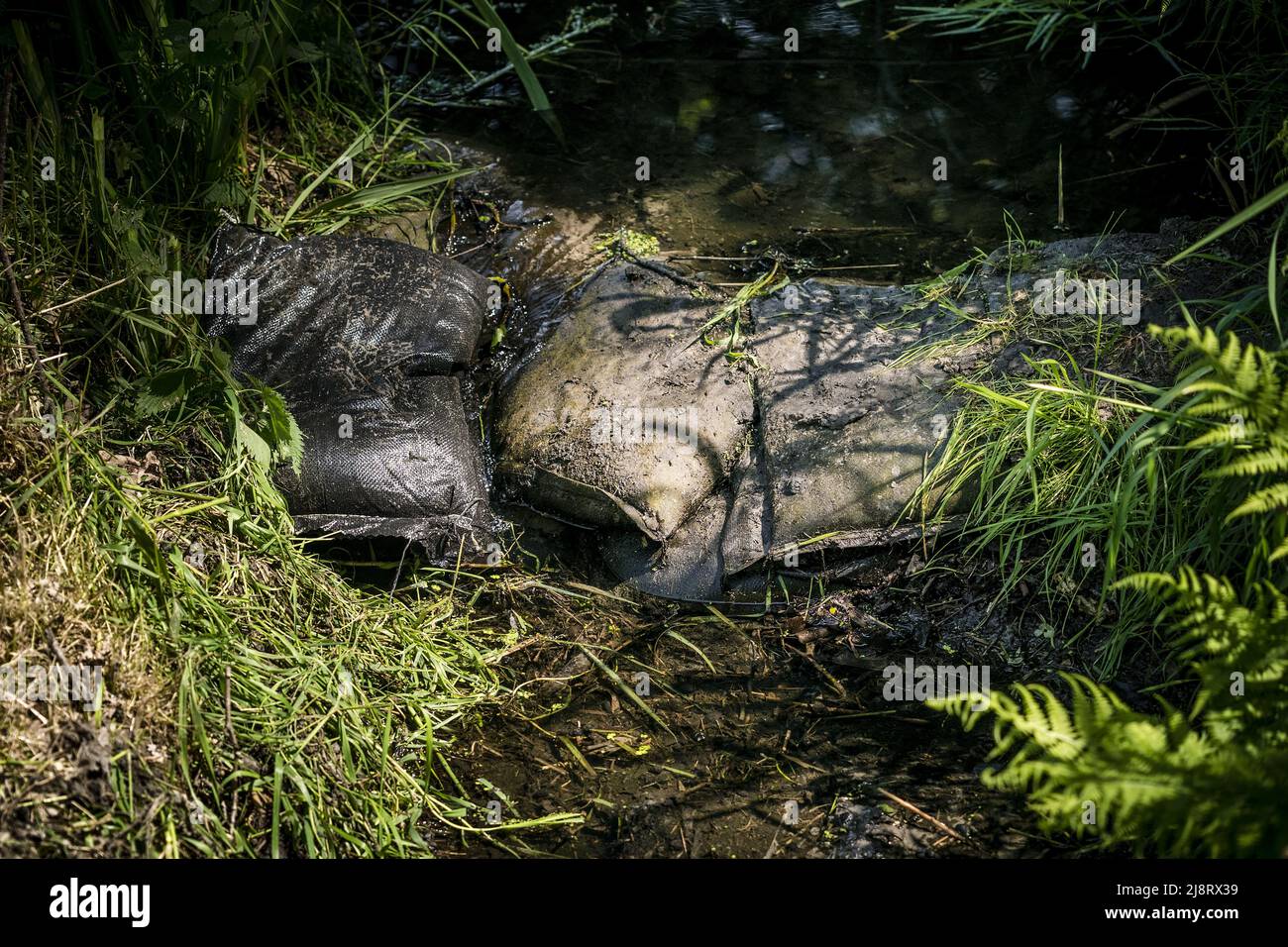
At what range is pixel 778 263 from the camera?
362 centimetres

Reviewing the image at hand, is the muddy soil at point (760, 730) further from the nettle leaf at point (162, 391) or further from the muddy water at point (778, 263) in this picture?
the nettle leaf at point (162, 391)

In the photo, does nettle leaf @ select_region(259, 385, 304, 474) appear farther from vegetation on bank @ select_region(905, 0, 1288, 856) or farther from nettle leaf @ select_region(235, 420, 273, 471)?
vegetation on bank @ select_region(905, 0, 1288, 856)

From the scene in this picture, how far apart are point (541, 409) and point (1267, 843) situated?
7.25 feet

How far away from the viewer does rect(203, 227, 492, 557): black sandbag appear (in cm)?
294

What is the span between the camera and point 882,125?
14.0 feet

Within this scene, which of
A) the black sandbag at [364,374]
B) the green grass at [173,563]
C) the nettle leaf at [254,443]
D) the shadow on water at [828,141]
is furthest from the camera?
the shadow on water at [828,141]

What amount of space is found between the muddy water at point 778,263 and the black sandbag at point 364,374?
0.28m

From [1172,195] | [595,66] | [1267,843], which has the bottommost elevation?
[1267,843]

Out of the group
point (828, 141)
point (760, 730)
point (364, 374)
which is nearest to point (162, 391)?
point (364, 374)

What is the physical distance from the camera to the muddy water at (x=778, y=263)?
2.42 meters

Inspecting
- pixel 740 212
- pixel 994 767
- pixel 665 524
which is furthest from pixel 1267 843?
pixel 740 212

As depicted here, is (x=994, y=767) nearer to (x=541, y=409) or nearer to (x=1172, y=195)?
(x=541, y=409)

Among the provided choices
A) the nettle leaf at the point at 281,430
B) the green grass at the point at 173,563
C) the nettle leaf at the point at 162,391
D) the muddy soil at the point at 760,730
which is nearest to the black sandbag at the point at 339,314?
the green grass at the point at 173,563

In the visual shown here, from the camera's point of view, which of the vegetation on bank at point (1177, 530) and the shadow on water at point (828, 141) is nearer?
the vegetation on bank at point (1177, 530)
